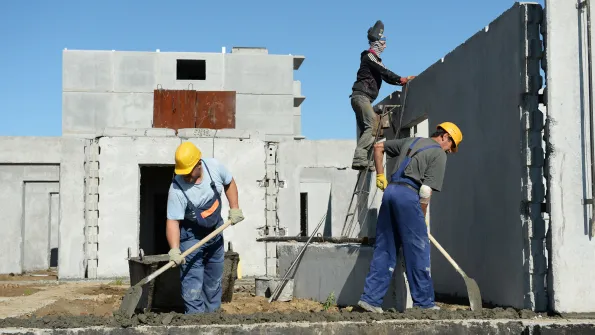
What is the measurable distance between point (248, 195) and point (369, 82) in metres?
6.54

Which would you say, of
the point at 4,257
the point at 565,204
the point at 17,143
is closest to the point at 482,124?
the point at 565,204

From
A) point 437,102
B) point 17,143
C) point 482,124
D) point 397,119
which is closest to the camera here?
point 482,124

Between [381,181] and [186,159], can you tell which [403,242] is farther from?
[186,159]

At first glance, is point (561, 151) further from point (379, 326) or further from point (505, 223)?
point (379, 326)

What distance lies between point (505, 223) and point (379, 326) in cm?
188

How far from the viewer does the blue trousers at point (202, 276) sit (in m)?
6.89

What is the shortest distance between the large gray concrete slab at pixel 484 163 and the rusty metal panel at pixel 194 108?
73.7 ft

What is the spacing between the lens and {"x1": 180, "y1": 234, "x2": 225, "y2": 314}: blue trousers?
6887 mm

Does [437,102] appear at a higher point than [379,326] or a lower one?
higher

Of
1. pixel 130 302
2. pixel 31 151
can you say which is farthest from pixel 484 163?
pixel 31 151

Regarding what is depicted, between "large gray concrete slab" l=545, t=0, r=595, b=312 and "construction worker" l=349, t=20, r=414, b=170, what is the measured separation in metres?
3.55

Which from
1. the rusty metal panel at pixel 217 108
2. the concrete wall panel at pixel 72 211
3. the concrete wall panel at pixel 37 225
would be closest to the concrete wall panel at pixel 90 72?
the rusty metal panel at pixel 217 108

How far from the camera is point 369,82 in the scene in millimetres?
10203

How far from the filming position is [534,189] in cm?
666
